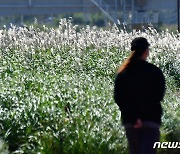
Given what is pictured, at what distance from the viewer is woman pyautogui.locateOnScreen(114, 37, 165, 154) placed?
7.73m

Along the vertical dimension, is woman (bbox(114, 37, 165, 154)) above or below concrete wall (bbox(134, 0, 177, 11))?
below

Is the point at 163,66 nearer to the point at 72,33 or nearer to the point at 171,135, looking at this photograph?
the point at 72,33

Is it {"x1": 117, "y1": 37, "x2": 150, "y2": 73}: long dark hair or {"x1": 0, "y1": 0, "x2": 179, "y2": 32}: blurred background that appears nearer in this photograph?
{"x1": 117, "y1": 37, "x2": 150, "y2": 73}: long dark hair

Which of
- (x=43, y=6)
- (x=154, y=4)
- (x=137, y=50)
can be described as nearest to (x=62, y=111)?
(x=137, y=50)

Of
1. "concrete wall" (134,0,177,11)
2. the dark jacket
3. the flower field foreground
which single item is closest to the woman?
the dark jacket

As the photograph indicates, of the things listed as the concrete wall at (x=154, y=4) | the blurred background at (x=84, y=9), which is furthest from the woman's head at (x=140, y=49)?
the concrete wall at (x=154, y=4)

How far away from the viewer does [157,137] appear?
7859mm

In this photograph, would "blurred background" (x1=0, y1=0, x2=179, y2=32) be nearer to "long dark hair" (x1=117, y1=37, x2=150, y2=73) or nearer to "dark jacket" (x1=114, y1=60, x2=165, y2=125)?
"long dark hair" (x1=117, y1=37, x2=150, y2=73)

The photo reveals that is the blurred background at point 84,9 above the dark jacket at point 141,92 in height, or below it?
above

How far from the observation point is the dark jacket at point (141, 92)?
A: 25.4 feet

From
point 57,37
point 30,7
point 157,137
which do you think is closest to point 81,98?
point 157,137

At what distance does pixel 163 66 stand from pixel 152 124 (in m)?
8.67

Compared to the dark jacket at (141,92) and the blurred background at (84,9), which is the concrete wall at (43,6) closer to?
the blurred background at (84,9)

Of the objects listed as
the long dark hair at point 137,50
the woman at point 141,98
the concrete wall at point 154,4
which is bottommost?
the woman at point 141,98
